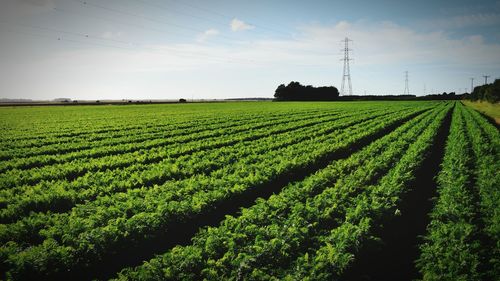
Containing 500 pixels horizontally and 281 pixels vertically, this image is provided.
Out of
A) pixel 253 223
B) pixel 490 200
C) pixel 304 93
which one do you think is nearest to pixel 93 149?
pixel 253 223

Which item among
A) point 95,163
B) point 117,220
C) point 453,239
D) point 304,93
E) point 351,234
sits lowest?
point 453,239

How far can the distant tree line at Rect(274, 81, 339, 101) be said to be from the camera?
12912 cm

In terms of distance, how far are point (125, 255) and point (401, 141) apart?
655 inches

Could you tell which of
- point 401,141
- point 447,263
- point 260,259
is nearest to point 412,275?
point 447,263

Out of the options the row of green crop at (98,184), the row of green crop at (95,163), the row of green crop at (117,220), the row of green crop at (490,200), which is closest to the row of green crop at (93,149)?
the row of green crop at (95,163)

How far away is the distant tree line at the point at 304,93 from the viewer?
424ft

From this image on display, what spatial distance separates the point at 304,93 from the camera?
13038 centimetres

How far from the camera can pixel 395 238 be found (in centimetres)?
762

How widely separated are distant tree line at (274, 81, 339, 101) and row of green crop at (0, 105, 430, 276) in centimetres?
12178

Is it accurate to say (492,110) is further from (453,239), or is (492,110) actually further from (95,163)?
(95,163)

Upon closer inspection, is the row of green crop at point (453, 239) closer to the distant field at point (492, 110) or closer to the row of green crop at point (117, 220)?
the row of green crop at point (117, 220)

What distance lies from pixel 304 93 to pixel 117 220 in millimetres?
128124

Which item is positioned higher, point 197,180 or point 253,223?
point 197,180

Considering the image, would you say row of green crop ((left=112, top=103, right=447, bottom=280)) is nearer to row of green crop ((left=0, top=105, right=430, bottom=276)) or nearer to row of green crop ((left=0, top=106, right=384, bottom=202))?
row of green crop ((left=0, top=105, right=430, bottom=276))
